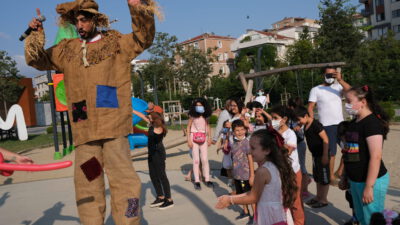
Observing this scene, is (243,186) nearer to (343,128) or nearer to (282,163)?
(343,128)

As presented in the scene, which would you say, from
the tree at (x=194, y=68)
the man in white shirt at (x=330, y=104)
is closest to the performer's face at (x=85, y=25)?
the man in white shirt at (x=330, y=104)

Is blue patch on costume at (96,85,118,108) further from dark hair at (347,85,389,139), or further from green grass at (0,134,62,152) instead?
green grass at (0,134,62,152)

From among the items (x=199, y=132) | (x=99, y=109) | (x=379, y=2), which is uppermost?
(x=379, y=2)

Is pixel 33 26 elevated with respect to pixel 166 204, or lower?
elevated

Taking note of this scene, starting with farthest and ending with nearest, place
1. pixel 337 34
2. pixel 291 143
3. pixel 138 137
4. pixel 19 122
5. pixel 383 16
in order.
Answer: pixel 383 16
pixel 337 34
pixel 138 137
pixel 19 122
pixel 291 143

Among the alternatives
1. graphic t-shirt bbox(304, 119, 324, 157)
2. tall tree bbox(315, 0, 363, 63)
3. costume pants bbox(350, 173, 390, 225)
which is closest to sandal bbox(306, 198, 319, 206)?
graphic t-shirt bbox(304, 119, 324, 157)

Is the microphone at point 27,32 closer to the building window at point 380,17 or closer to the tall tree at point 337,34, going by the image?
the tall tree at point 337,34

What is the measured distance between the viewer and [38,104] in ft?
145

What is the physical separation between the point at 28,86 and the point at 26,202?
28241 millimetres

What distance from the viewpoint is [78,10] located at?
2744 millimetres

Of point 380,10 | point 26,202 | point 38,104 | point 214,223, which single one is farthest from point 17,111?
point 380,10

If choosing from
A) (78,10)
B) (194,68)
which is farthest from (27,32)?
(194,68)

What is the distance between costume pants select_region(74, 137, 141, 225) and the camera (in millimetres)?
2711

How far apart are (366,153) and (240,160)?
1.90 metres
